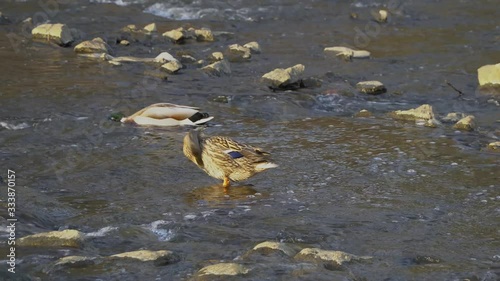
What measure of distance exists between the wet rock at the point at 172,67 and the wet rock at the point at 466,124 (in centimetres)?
420

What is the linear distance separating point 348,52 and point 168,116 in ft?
14.5

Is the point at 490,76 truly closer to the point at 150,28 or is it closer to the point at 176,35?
the point at 176,35

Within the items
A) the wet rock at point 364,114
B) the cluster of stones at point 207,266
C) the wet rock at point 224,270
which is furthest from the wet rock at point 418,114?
the wet rock at point 224,270

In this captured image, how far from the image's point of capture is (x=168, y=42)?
50.8 feet

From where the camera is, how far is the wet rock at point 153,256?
6289 millimetres

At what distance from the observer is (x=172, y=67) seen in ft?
43.5

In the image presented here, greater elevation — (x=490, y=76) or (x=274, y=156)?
(x=274, y=156)

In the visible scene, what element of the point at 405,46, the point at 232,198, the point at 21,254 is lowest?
the point at 405,46

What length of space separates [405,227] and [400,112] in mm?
3906

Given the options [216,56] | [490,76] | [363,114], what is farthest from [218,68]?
[490,76]

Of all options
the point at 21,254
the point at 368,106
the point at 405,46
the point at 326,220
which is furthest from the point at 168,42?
the point at 21,254

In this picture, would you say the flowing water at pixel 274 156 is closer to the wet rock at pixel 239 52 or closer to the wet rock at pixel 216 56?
the wet rock at pixel 239 52

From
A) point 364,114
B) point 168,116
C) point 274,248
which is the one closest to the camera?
point 274,248

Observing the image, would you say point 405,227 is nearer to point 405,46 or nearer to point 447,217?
point 447,217
